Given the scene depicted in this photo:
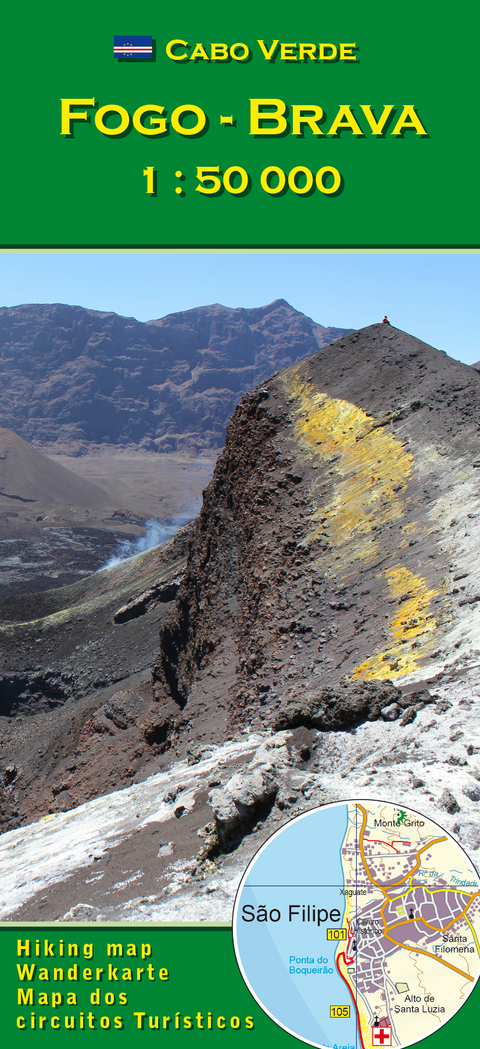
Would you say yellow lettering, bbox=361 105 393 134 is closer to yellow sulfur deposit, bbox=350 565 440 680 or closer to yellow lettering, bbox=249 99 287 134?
yellow lettering, bbox=249 99 287 134

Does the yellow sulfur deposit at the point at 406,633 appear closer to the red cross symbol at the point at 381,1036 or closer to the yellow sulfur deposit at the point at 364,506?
the yellow sulfur deposit at the point at 364,506

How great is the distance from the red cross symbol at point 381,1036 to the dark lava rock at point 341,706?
3133 millimetres

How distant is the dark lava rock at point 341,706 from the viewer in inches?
255

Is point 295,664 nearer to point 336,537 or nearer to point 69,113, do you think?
point 336,537

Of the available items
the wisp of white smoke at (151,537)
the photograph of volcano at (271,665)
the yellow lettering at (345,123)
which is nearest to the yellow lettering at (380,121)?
the yellow lettering at (345,123)

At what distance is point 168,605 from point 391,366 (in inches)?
529

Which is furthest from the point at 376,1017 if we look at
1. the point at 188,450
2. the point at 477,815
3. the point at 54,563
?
the point at 188,450

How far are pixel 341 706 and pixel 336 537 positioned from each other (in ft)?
20.3

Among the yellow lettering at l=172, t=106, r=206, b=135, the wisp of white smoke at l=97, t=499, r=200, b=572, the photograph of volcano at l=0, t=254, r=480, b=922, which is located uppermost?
Result: the yellow lettering at l=172, t=106, r=206, b=135

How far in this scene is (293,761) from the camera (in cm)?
605

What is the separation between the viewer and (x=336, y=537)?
12492 millimetres

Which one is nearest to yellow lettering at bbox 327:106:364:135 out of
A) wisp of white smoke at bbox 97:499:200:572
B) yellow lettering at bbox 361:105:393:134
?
yellow lettering at bbox 361:105:393:134

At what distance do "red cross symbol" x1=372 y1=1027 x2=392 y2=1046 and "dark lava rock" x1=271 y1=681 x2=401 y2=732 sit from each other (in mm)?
3133

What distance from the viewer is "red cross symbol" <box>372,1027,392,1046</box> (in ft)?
10.9
